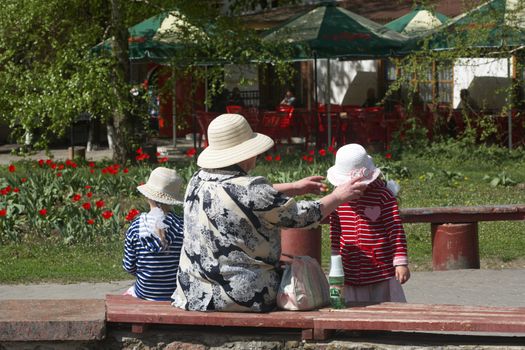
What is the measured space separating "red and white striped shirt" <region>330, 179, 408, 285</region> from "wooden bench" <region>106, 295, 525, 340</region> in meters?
0.27

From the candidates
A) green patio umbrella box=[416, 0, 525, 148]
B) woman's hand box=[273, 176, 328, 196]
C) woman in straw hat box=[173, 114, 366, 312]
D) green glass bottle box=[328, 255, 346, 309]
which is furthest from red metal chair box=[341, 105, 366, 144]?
woman in straw hat box=[173, 114, 366, 312]

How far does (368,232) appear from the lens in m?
6.95

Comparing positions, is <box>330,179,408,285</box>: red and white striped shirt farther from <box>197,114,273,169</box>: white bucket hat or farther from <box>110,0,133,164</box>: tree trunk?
<box>110,0,133,164</box>: tree trunk

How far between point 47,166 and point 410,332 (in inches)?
413

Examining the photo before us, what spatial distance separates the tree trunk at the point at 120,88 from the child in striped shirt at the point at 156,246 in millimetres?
10969

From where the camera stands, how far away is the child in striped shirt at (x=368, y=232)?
270 inches

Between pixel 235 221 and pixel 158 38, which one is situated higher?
pixel 158 38

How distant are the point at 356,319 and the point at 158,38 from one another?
14.3 metres

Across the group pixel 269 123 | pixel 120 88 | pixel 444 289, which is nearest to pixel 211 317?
pixel 444 289

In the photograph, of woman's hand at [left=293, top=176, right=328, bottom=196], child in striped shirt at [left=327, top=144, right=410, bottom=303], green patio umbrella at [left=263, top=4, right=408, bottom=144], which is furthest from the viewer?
green patio umbrella at [left=263, top=4, right=408, bottom=144]

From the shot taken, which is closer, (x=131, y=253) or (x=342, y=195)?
(x=342, y=195)

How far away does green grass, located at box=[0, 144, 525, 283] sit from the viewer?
1142 cm

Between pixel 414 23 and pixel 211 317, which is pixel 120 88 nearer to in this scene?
pixel 414 23

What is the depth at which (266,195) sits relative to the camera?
628 cm
